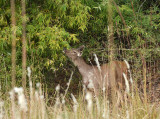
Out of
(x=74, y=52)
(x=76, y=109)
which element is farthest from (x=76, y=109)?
(x=74, y=52)

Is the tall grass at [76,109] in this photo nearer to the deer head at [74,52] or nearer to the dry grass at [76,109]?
the dry grass at [76,109]

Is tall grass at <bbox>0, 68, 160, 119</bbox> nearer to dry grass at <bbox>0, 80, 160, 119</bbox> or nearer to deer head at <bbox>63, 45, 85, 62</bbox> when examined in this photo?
dry grass at <bbox>0, 80, 160, 119</bbox>

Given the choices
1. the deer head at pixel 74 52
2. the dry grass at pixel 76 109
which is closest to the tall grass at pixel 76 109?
the dry grass at pixel 76 109

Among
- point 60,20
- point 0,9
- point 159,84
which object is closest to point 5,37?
point 0,9

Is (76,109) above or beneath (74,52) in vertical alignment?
above

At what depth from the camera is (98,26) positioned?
8008 mm

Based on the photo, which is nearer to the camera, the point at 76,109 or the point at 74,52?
the point at 76,109

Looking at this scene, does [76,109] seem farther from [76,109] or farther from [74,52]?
[74,52]

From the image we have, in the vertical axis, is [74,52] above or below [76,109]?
below

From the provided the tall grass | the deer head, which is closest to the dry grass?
the tall grass

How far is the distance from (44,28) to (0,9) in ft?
3.45

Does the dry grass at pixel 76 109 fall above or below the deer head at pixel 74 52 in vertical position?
above

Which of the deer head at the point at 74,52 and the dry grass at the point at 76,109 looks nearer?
the dry grass at the point at 76,109

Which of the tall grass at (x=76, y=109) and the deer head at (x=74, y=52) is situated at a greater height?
the tall grass at (x=76, y=109)
